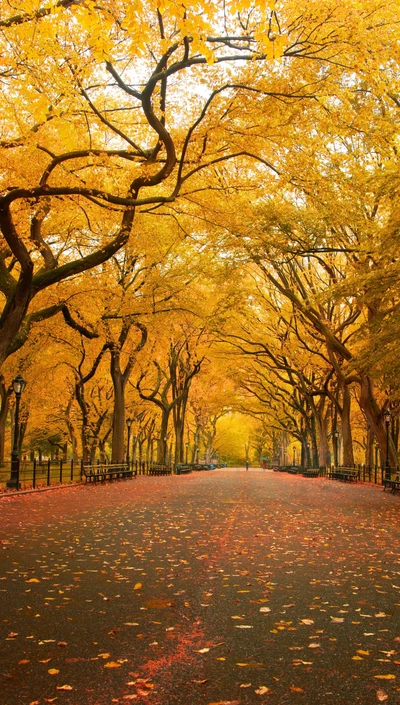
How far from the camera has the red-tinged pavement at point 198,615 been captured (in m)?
3.54

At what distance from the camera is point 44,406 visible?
34688 millimetres

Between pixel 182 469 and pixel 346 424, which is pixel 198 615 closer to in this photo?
pixel 346 424

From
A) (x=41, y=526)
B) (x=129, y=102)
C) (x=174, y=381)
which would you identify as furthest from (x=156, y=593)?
(x=174, y=381)

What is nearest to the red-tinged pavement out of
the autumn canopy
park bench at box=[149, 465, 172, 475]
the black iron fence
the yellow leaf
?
the yellow leaf

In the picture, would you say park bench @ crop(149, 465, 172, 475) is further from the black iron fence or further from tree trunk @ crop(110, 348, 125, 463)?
tree trunk @ crop(110, 348, 125, 463)

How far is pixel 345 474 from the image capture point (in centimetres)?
2758

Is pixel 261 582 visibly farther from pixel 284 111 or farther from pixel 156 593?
pixel 284 111

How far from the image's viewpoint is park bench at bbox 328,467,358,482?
88.9ft

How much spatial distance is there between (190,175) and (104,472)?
15131mm

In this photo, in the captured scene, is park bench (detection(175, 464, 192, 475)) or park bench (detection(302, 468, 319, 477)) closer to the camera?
park bench (detection(302, 468, 319, 477))

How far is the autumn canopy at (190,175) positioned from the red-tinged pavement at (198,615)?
571 centimetres

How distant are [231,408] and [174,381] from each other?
14.3m

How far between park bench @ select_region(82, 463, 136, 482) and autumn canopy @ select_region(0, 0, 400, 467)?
3.42ft

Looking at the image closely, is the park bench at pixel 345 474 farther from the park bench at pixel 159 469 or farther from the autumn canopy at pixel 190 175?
the park bench at pixel 159 469
